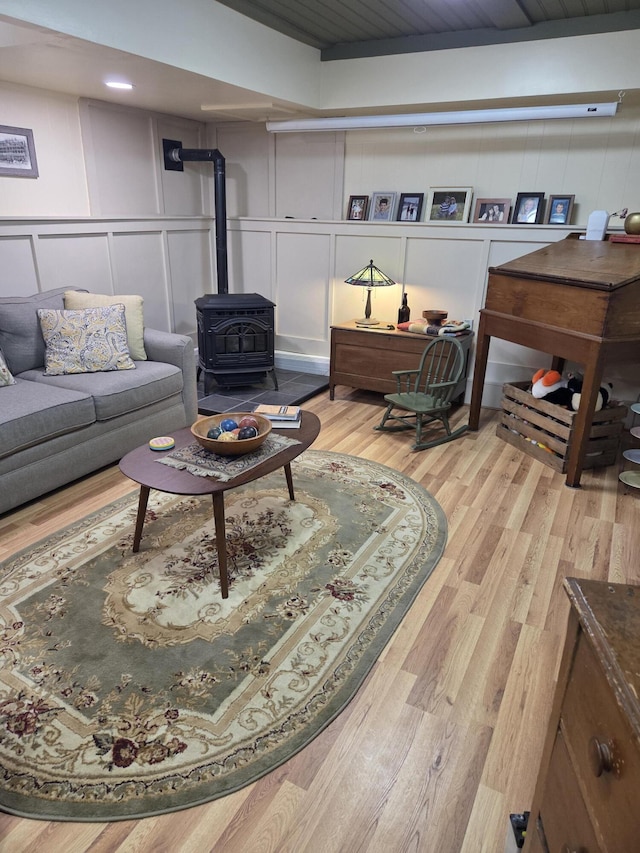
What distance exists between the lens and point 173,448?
8.44 feet

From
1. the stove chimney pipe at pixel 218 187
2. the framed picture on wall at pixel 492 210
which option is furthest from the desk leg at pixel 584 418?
the stove chimney pipe at pixel 218 187

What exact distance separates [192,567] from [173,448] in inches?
21.5

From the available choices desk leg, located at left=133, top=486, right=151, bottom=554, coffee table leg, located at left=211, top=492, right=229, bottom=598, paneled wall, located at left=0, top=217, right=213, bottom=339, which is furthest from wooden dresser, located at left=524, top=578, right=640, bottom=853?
paneled wall, located at left=0, top=217, right=213, bottom=339

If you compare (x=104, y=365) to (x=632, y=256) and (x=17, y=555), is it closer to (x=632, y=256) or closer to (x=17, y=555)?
(x=17, y=555)

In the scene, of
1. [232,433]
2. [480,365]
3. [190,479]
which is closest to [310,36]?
[480,365]

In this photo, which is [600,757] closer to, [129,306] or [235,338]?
[129,306]

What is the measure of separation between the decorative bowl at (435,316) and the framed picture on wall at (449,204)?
752 millimetres

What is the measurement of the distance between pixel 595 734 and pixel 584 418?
2.66 meters

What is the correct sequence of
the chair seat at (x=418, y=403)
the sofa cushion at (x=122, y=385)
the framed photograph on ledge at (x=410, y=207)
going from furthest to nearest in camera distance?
the framed photograph on ledge at (x=410, y=207) → the chair seat at (x=418, y=403) → the sofa cushion at (x=122, y=385)

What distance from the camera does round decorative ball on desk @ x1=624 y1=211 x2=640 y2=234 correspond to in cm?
359

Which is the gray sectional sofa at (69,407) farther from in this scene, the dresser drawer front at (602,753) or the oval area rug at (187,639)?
the dresser drawer front at (602,753)

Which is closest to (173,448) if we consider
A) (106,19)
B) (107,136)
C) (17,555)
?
(17,555)

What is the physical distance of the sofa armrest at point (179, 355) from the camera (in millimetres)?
3805

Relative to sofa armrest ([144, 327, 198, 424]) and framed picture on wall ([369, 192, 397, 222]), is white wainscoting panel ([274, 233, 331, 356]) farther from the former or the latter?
sofa armrest ([144, 327, 198, 424])
